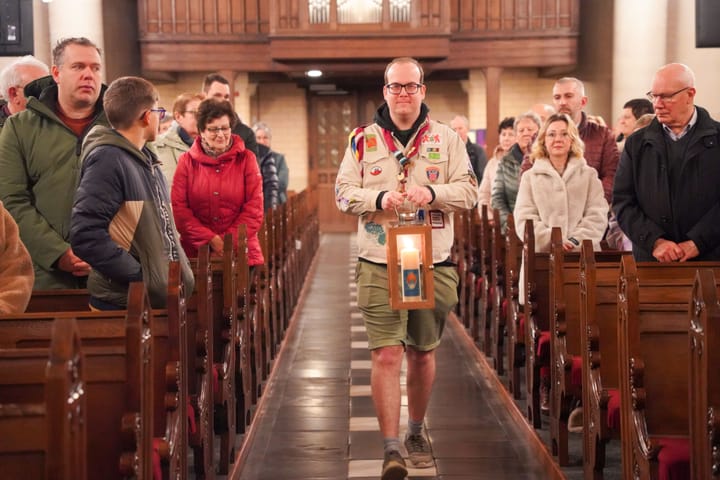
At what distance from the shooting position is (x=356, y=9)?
50.1ft

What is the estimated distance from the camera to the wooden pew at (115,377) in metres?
2.54

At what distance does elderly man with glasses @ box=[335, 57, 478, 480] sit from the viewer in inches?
157

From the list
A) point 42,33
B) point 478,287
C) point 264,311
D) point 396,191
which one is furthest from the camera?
point 42,33

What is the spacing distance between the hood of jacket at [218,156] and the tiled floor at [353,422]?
1.46 m

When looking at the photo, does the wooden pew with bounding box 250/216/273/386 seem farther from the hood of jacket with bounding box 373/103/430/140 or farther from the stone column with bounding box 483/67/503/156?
the stone column with bounding box 483/67/503/156

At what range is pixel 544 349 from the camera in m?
4.76

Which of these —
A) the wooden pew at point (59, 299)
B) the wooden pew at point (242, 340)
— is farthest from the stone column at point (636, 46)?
the wooden pew at point (59, 299)

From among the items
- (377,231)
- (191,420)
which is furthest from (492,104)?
(191,420)

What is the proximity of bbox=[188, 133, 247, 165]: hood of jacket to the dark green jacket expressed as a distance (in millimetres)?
1354

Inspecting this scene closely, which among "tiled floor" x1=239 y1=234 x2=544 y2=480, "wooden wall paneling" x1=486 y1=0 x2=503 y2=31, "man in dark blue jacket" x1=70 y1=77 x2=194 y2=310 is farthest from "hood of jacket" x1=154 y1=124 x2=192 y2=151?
"wooden wall paneling" x1=486 y1=0 x2=503 y2=31

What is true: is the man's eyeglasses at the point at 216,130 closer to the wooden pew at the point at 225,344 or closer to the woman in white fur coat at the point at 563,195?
the wooden pew at the point at 225,344

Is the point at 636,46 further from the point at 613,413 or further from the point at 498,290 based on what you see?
the point at 613,413

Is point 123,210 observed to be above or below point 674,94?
below

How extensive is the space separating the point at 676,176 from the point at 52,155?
278 centimetres
